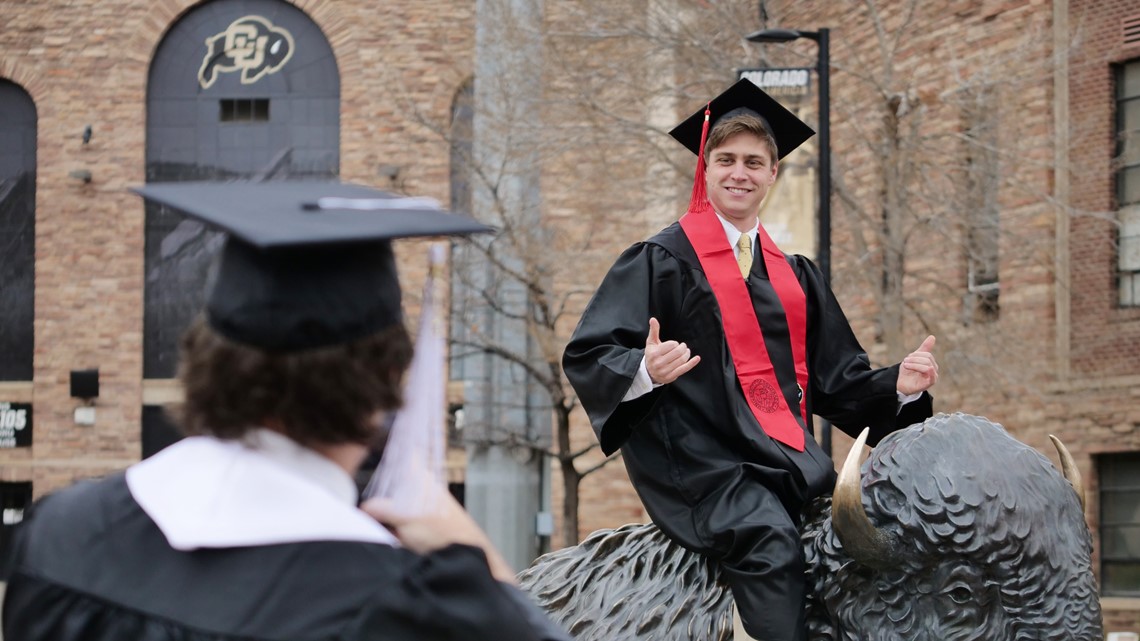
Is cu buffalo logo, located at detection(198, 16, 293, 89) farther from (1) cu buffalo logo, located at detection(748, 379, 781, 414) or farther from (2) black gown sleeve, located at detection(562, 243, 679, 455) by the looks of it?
(1) cu buffalo logo, located at detection(748, 379, 781, 414)

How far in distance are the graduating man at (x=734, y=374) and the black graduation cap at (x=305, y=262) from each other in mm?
1785

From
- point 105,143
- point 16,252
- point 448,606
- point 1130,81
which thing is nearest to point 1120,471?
point 1130,81

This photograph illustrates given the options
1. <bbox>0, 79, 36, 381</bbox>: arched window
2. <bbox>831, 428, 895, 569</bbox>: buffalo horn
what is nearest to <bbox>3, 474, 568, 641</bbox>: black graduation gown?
<bbox>831, 428, 895, 569</bbox>: buffalo horn

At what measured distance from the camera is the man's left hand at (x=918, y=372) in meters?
4.45

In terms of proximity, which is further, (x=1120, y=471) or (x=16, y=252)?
(x=16, y=252)

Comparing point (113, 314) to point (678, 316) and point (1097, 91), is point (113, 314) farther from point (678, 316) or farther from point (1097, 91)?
point (678, 316)

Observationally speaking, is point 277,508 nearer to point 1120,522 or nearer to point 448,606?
point 448,606

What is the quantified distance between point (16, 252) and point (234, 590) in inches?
1061

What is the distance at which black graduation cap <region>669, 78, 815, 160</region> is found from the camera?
14.9 feet

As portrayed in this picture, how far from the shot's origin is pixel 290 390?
212cm

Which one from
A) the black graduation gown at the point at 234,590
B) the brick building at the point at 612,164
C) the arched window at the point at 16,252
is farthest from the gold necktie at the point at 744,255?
the arched window at the point at 16,252

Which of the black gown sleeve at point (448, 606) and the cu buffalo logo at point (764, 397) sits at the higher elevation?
the cu buffalo logo at point (764, 397)

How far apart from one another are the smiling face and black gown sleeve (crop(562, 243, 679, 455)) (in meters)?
0.29

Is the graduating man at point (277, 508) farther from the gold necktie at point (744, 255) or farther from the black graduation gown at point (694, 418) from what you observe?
the gold necktie at point (744, 255)
